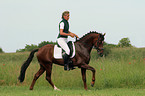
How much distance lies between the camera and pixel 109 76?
38.1ft

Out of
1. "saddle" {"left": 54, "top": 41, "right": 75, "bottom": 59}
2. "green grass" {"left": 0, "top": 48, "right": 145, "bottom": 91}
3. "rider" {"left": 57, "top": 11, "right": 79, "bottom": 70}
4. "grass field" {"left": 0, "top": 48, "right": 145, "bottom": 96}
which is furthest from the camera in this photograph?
"green grass" {"left": 0, "top": 48, "right": 145, "bottom": 91}

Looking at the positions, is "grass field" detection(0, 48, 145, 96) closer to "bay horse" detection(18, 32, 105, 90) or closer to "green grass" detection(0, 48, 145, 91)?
"green grass" detection(0, 48, 145, 91)

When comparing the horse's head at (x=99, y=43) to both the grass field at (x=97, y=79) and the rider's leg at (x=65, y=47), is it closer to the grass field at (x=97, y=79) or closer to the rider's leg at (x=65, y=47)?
the rider's leg at (x=65, y=47)

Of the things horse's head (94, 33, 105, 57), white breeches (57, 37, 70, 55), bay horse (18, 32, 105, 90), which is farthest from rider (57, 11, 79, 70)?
horse's head (94, 33, 105, 57)

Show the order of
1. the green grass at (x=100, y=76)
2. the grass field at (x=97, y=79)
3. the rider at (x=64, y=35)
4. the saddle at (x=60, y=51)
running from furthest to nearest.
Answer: the green grass at (x=100, y=76)
the grass field at (x=97, y=79)
the saddle at (x=60, y=51)
the rider at (x=64, y=35)

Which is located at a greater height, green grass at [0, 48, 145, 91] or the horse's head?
the horse's head

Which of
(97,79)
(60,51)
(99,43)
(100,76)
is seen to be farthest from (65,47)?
(100,76)

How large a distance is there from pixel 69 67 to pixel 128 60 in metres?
5.67

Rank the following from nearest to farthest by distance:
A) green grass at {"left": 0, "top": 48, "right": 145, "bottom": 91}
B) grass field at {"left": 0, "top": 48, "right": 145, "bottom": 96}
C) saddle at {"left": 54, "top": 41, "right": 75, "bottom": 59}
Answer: saddle at {"left": 54, "top": 41, "right": 75, "bottom": 59} < grass field at {"left": 0, "top": 48, "right": 145, "bottom": 96} < green grass at {"left": 0, "top": 48, "right": 145, "bottom": 91}

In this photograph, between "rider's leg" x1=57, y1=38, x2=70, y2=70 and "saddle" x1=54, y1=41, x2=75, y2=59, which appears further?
"saddle" x1=54, y1=41, x2=75, y2=59

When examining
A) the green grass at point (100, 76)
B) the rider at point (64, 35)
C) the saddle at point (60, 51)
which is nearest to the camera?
the rider at point (64, 35)

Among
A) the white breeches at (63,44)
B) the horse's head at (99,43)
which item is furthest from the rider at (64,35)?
the horse's head at (99,43)

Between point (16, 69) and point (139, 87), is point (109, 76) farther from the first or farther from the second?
point (16, 69)

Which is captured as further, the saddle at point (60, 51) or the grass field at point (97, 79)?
the grass field at point (97, 79)
